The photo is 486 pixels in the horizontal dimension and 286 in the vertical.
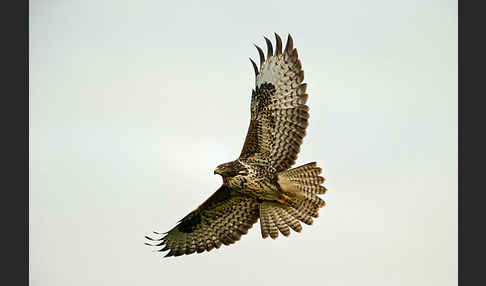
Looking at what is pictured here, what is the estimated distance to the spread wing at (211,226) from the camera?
26.5 ft

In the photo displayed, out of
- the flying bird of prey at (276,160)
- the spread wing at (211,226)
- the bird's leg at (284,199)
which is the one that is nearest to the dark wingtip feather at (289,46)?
the flying bird of prey at (276,160)

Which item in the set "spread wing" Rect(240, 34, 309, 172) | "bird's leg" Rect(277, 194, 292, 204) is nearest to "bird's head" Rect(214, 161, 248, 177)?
"spread wing" Rect(240, 34, 309, 172)

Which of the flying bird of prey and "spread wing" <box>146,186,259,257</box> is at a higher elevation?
the flying bird of prey

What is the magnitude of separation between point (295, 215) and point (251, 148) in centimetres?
96

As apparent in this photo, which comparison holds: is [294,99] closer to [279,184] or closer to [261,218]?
[279,184]

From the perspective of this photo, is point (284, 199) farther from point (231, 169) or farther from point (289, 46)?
point (289, 46)

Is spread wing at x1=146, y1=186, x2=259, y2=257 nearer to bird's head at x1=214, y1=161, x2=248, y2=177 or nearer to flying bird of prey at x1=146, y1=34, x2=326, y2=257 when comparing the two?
flying bird of prey at x1=146, y1=34, x2=326, y2=257

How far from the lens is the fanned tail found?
7582 millimetres

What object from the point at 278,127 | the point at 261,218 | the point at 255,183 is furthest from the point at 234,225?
the point at 278,127

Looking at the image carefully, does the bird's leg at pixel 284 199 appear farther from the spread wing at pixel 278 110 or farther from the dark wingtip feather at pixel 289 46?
the dark wingtip feather at pixel 289 46

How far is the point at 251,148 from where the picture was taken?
7605mm

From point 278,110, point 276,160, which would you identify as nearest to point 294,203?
point 276,160

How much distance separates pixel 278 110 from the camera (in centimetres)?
747

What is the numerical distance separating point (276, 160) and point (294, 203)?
587mm
